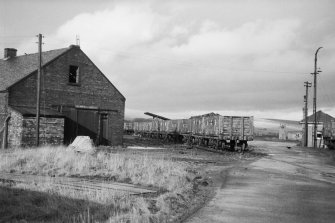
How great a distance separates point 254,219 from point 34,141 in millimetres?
19156

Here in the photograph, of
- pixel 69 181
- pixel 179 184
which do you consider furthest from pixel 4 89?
pixel 179 184

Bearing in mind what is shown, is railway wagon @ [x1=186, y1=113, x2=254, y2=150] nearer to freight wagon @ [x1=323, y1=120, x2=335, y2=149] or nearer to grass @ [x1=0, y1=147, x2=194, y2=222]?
freight wagon @ [x1=323, y1=120, x2=335, y2=149]

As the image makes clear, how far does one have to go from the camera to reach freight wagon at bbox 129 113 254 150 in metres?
27.1

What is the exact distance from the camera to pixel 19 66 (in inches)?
1152

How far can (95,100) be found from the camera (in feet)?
97.1

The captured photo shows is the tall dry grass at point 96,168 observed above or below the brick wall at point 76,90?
below

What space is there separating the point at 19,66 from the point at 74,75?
429cm

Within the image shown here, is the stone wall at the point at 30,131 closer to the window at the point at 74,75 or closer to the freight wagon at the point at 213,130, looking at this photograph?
the window at the point at 74,75

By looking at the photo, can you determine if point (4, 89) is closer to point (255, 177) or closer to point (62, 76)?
point (62, 76)

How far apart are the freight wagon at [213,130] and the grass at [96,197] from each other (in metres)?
13.8

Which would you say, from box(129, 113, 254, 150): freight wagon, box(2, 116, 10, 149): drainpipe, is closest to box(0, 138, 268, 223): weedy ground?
→ box(2, 116, 10, 149): drainpipe

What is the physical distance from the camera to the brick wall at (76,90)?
84.4 ft

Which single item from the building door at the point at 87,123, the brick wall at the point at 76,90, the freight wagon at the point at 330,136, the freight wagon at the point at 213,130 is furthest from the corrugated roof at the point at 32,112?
the freight wagon at the point at 330,136

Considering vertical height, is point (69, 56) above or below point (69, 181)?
above
